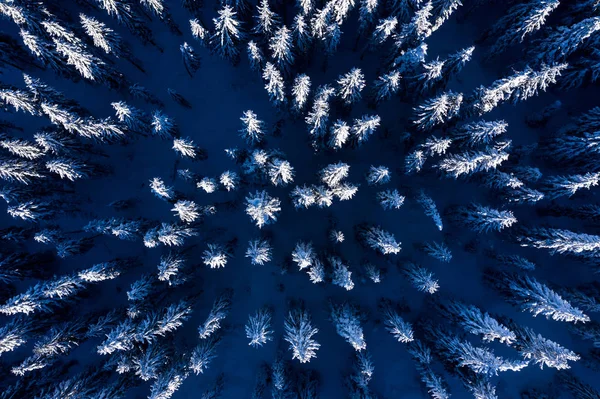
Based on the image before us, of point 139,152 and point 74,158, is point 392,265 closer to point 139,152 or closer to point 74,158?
point 139,152

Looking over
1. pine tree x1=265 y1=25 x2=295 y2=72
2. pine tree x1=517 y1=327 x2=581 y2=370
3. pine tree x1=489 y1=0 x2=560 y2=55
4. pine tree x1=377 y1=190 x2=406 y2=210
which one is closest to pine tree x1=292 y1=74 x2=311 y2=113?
pine tree x1=265 y1=25 x2=295 y2=72

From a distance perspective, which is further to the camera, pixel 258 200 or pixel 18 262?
pixel 18 262

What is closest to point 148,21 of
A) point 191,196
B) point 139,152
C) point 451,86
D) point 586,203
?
point 139,152

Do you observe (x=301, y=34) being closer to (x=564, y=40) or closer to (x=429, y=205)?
(x=429, y=205)

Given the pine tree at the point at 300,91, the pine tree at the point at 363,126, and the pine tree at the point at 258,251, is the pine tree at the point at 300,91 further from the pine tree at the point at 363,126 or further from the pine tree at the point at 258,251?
the pine tree at the point at 258,251

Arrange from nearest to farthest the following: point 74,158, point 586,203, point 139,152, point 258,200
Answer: point 258,200, point 74,158, point 586,203, point 139,152

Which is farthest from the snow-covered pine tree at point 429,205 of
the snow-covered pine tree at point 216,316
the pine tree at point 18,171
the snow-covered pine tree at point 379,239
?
the pine tree at point 18,171

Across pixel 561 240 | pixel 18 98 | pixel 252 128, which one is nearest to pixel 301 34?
pixel 252 128
